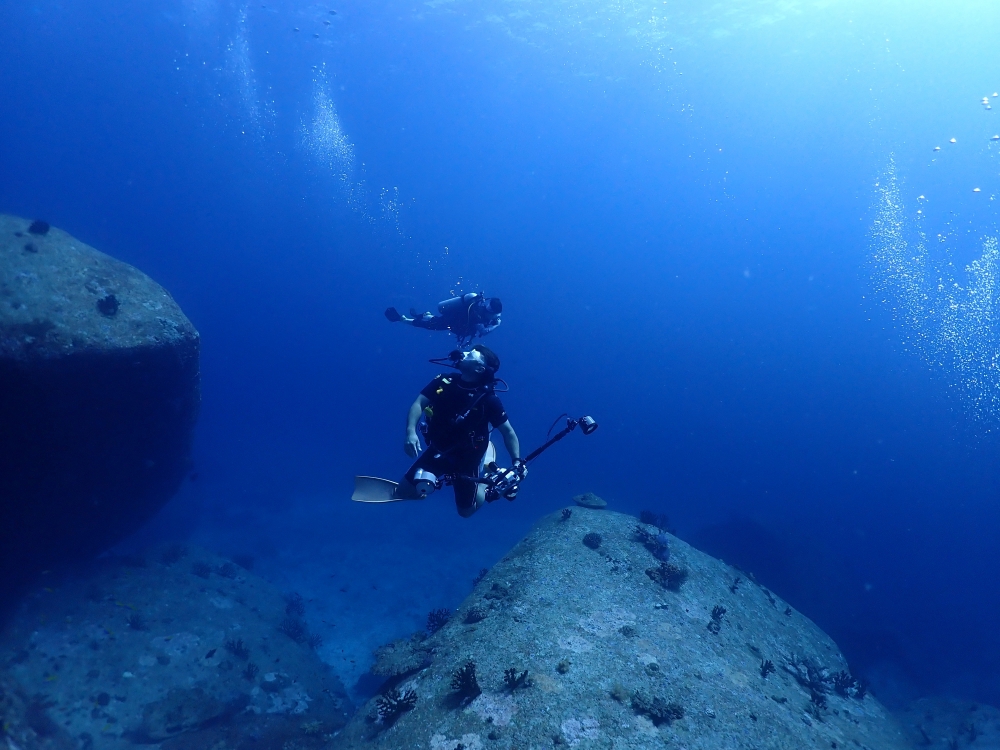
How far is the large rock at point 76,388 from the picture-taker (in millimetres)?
12047

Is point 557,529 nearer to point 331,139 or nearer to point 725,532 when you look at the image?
point 725,532

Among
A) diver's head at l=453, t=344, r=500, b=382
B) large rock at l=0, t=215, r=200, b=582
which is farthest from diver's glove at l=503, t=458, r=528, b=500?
large rock at l=0, t=215, r=200, b=582

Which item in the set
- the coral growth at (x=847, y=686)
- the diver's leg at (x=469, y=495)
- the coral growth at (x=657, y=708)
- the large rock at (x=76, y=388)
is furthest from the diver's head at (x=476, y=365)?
the coral growth at (x=847, y=686)

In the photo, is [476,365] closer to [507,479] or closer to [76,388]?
[507,479]

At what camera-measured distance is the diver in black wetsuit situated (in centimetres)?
665

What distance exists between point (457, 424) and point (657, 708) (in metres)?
5.44

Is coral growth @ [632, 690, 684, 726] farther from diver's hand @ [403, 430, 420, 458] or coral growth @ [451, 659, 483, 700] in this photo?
diver's hand @ [403, 430, 420, 458]

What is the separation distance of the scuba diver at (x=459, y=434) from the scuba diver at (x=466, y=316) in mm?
9338

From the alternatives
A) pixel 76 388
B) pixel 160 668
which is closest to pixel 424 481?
pixel 76 388

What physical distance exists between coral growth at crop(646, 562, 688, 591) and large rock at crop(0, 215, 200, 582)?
15618 millimetres

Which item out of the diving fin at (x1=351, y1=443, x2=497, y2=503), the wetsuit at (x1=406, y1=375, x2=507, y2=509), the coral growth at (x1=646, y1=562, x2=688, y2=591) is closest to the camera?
the wetsuit at (x1=406, y1=375, x2=507, y2=509)

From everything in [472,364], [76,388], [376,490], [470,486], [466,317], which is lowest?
[376,490]

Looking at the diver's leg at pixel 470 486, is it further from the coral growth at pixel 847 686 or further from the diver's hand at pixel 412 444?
the coral growth at pixel 847 686

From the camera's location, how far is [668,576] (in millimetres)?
11914
